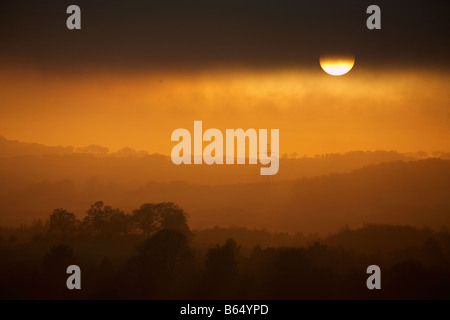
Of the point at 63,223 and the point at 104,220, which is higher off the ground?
the point at 104,220

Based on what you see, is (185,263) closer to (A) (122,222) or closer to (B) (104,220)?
(A) (122,222)

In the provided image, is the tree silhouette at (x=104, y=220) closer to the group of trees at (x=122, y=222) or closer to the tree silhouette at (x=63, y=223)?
the group of trees at (x=122, y=222)

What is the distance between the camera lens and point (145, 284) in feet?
77.1

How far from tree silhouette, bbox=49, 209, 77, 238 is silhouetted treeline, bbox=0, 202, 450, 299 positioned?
0.21ft

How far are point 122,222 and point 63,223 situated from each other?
395 cm

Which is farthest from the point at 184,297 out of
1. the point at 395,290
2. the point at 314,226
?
the point at 314,226

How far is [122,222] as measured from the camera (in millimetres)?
29328

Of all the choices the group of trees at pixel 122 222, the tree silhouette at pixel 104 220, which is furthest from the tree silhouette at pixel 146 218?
the tree silhouette at pixel 104 220

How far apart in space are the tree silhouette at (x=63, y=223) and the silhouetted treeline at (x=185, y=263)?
0.21 ft

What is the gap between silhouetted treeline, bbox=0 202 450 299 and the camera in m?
23.2

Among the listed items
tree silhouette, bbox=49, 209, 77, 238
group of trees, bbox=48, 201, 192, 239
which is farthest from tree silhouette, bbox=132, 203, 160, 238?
tree silhouette, bbox=49, 209, 77, 238

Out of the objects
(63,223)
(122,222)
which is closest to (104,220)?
(122,222)

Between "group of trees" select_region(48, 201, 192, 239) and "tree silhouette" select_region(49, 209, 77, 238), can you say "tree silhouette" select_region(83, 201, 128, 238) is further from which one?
"tree silhouette" select_region(49, 209, 77, 238)

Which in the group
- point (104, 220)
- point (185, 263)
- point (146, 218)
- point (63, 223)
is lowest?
point (185, 263)
